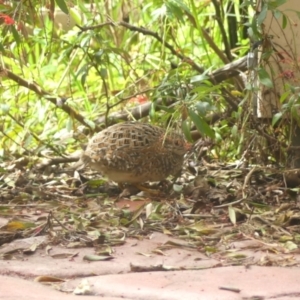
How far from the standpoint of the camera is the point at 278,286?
2324mm

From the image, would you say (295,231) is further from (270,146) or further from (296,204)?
(270,146)

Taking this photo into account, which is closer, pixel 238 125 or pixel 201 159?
pixel 238 125

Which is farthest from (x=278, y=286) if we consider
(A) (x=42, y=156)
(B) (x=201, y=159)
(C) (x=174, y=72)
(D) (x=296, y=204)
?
(A) (x=42, y=156)

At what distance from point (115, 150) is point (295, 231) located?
1.16m

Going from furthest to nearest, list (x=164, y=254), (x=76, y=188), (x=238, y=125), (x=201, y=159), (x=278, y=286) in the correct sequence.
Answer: (x=201, y=159)
(x=76, y=188)
(x=238, y=125)
(x=164, y=254)
(x=278, y=286)

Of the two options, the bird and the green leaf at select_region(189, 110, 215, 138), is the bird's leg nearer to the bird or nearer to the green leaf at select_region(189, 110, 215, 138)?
the bird

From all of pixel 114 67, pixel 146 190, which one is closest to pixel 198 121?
pixel 146 190

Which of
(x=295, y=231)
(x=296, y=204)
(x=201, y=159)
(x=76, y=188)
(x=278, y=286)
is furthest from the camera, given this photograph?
(x=201, y=159)

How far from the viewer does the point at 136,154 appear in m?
Answer: 3.98

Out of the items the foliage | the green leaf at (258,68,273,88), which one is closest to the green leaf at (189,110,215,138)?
the foliage

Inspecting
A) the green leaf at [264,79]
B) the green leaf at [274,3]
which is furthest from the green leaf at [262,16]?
the green leaf at [264,79]

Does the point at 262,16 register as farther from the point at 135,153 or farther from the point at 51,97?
the point at 51,97

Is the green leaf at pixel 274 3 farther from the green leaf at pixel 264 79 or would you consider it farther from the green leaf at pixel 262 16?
the green leaf at pixel 264 79

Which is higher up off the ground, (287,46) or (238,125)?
(287,46)
